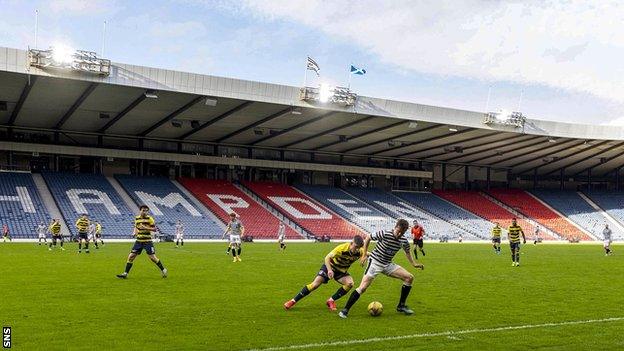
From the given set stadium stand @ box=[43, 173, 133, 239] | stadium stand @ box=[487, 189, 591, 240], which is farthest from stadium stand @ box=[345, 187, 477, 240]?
stadium stand @ box=[43, 173, 133, 239]

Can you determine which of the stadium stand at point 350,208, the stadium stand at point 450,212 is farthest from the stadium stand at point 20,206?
the stadium stand at point 450,212

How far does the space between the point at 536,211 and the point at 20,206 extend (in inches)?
2189

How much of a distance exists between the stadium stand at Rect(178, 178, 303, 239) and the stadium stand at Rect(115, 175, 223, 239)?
1.75 m

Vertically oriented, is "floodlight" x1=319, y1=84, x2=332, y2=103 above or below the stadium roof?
above

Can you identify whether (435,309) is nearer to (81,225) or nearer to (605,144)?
(81,225)

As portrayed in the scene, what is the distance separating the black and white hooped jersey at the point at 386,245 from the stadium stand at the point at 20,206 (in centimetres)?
3598

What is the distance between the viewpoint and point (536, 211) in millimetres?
73750

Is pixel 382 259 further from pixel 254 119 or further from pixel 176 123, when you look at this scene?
pixel 176 123

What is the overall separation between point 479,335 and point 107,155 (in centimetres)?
4876

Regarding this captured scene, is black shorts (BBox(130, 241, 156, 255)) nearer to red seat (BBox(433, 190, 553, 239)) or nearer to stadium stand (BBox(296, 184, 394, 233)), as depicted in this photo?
stadium stand (BBox(296, 184, 394, 233))

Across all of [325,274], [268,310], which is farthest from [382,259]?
[268,310]

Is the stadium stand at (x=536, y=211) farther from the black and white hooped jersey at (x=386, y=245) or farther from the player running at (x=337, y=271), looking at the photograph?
the black and white hooped jersey at (x=386, y=245)

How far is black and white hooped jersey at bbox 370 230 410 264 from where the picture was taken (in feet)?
38.7

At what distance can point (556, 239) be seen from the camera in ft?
212
